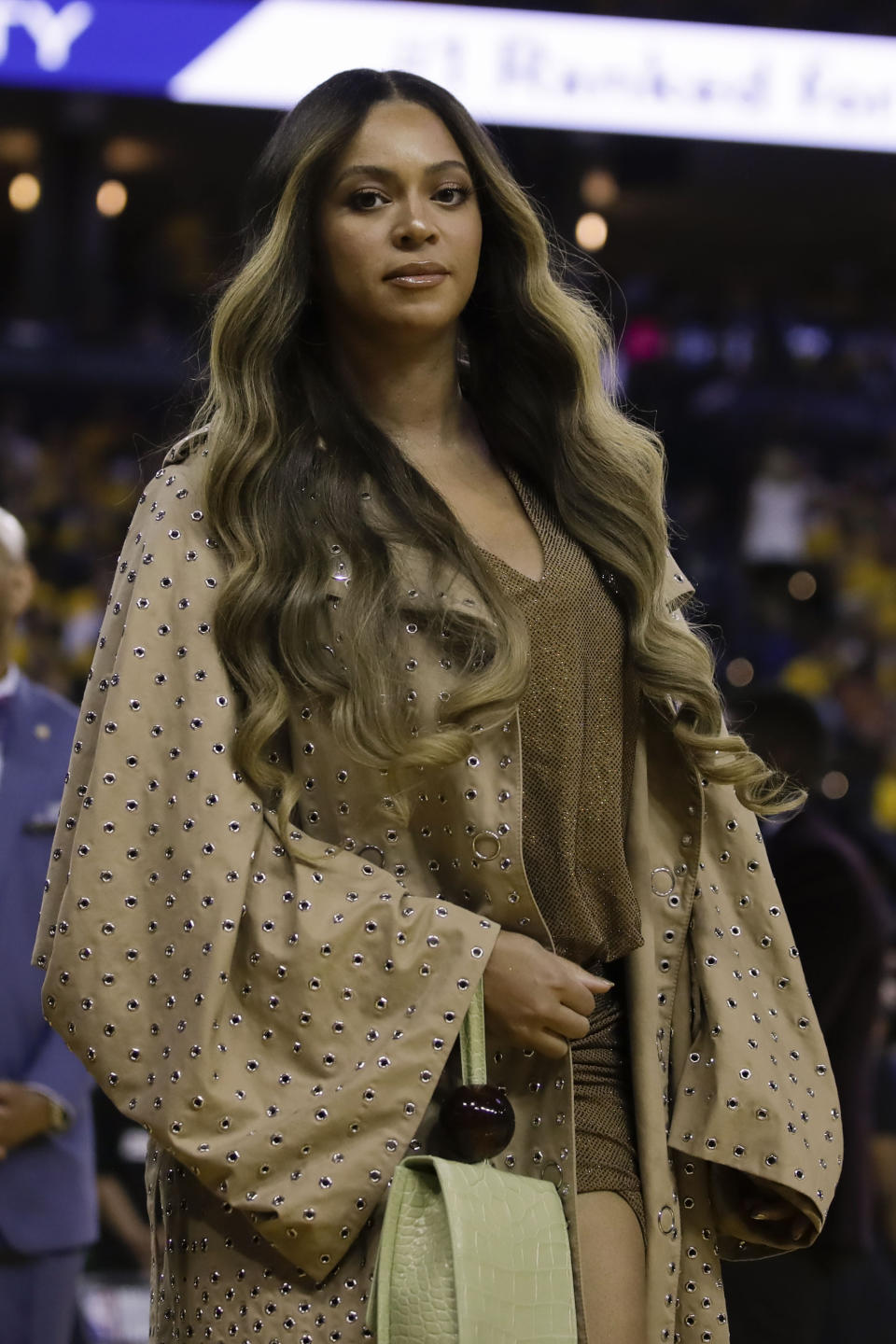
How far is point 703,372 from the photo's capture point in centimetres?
1152

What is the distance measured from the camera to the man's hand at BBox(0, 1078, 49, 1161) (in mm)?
2846

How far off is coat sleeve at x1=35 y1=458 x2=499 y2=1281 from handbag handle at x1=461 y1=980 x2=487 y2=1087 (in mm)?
17

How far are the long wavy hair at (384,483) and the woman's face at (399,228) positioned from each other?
0.03m

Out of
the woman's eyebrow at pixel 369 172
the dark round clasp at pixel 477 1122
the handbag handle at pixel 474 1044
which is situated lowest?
the dark round clasp at pixel 477 1122

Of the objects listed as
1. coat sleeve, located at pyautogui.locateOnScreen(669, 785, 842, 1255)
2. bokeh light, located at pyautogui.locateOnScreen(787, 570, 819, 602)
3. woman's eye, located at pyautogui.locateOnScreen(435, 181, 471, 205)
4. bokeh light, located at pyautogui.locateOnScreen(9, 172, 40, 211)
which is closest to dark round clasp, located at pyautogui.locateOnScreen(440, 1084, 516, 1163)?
coat sleeve, located at pyautogui.locateOnScreen(669, 785, 842, 1255)

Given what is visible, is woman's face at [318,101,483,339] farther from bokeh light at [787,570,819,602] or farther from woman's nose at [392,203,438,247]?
bokeh light at [787,570,819,602]

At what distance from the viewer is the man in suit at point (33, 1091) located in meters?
2.85

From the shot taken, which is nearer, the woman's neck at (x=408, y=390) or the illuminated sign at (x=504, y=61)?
the woman's neck at (x=408, y=390)

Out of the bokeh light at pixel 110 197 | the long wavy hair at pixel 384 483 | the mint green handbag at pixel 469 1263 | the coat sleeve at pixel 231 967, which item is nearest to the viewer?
the mint green handbag at pixel 469 1263

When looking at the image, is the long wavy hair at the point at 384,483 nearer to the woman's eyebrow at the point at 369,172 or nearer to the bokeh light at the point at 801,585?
the woman's eyebrow at the point at 369,172

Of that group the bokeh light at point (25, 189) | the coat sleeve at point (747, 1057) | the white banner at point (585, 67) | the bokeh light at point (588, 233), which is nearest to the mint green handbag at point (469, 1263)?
the coat sleeve at point (747, 1057)

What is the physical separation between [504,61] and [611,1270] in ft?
15.2

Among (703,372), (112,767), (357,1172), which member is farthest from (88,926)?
(703,372)

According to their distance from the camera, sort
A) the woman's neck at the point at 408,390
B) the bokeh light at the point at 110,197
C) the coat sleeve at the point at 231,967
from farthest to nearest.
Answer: the bokeh light at the point at 110,197 → the woman's neck at the point at 408,390 → the coat sleeve at the point at 231,967
